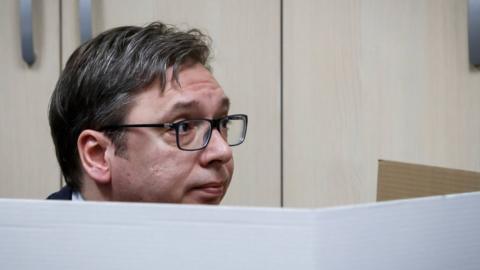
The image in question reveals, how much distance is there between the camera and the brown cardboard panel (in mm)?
812

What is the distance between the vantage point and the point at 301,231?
304 millimetres

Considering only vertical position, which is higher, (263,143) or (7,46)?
(7,46)

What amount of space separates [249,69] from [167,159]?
647mm

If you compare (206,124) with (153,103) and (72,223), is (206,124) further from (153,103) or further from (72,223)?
(72,223)

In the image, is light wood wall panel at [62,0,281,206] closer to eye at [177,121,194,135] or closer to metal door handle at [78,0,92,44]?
metal door handle at [78,0,92,44]

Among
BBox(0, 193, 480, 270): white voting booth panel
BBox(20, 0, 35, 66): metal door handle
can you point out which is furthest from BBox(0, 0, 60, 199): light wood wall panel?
BBox(0, 193, 480, 270): white voting booth panel

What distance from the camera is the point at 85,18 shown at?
1421 mm

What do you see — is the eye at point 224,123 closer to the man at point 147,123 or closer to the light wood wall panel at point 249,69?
the man at point 147,123

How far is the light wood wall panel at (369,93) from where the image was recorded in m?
1.29

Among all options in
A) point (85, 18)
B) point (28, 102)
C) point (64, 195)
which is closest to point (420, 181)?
point (64, 195)

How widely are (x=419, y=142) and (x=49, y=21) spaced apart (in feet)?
3.45

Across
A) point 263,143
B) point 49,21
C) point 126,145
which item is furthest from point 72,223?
point 49,21

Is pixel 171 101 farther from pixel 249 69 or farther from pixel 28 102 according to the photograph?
pixel 28 102

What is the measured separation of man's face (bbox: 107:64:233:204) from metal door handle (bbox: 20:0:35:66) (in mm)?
757
